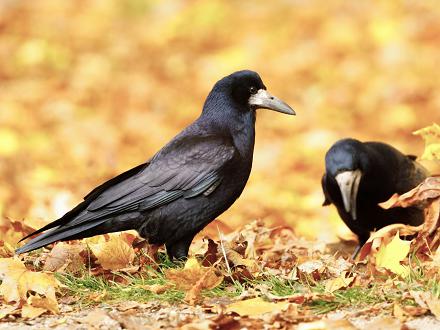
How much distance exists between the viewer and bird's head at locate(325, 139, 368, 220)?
230 inches

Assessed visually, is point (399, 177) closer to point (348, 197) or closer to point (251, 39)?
point (348, 197)

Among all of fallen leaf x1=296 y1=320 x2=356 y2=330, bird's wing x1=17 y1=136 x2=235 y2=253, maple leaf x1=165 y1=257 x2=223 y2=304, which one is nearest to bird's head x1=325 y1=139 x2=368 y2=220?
bird's wing x1=17 y1=136 x2=235 y2=253

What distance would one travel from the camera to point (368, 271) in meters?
4.56

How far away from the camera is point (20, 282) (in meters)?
4.35

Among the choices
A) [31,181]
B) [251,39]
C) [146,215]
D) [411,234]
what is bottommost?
[411,234]

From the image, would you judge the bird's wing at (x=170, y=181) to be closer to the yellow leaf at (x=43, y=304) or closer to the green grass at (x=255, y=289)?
the green grass at (x=255, y=289)

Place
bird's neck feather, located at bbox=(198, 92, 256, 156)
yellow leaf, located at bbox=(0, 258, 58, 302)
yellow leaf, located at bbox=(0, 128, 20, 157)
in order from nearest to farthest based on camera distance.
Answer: yellow leaf, located at bbox=(0, 258, 58, 302)
bird's neck feather, located at bbox=(198, 92, 256, 156)
yellow leaf, located at bbox=(0, 128, 20, 157)

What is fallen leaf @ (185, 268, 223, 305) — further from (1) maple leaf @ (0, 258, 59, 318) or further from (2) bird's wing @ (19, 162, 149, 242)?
(2) bird's wing @ (19, 162, 149, 242)

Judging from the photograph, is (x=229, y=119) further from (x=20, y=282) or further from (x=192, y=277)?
(x=20, y=282)

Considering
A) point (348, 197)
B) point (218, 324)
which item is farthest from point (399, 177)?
point (218, 324)

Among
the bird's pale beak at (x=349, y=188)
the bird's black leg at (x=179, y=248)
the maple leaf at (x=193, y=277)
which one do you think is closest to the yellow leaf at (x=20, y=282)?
the maple leaf at (x=193, y=277)

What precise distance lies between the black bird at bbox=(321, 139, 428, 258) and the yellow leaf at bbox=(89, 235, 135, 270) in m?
1.63

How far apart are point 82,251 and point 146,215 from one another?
38 cm

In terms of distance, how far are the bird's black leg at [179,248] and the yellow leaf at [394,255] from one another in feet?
3.31
